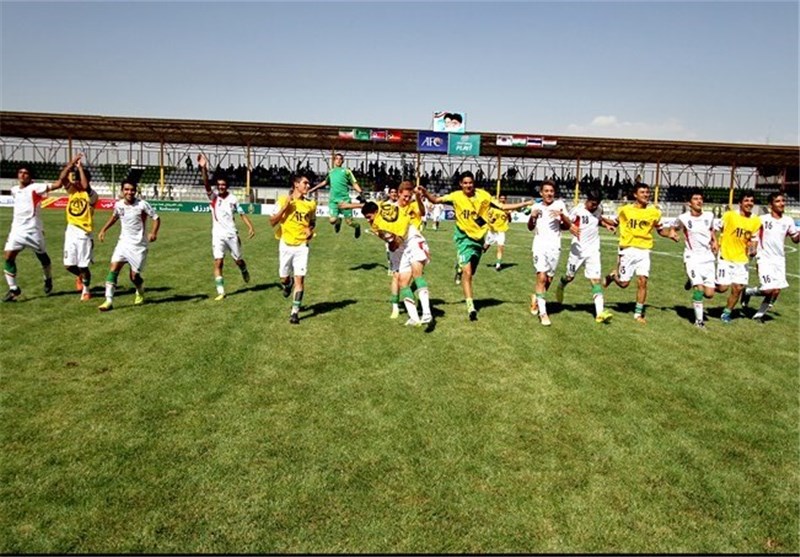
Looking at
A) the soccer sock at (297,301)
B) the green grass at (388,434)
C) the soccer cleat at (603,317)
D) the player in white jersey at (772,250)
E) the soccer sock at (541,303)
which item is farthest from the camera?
the player in white jersey at (772,250)

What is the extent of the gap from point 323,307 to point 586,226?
191 inches

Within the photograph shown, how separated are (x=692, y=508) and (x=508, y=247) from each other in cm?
1906

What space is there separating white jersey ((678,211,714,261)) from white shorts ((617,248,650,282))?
0.80 meters

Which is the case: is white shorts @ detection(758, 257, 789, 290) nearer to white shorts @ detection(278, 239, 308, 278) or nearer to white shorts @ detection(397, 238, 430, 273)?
white shorts @ detection(397, 238, 430, 273)

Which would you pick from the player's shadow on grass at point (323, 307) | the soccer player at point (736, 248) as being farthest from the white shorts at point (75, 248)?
the soccer player at point (736, 248)

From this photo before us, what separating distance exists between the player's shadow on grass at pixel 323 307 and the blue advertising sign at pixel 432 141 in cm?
3986

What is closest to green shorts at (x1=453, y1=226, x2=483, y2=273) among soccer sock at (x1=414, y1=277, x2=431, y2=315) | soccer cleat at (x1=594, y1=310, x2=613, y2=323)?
soccer sock at (x1=414, y1=277, x2=431, y2=315)

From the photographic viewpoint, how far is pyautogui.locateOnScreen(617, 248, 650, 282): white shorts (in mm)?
9742

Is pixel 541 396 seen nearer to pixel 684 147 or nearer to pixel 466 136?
pixel 466 136

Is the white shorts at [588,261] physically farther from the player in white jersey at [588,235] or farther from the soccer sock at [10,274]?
the soccer sock at [10,274]

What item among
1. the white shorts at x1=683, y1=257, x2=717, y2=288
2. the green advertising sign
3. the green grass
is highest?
the green advertising sign

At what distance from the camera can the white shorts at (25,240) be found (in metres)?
10.5

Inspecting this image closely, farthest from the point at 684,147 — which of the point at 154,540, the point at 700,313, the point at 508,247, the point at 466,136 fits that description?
the point at 154,540

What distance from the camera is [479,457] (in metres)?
4.49
